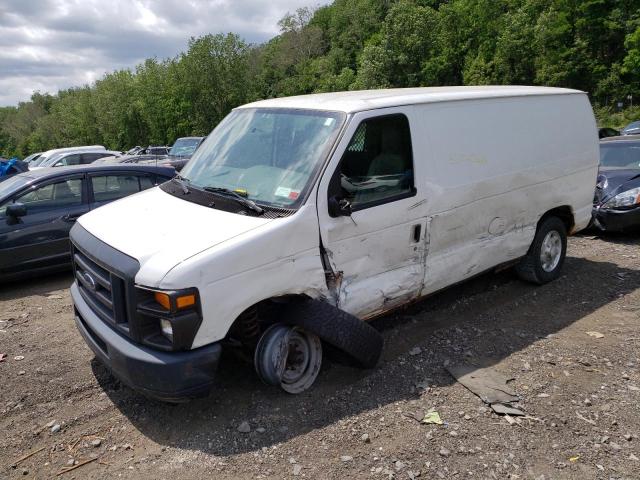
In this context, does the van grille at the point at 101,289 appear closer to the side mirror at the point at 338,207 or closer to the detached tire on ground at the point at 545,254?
the side mirror at the point at 338,207

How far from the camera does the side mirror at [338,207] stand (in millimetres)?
3666

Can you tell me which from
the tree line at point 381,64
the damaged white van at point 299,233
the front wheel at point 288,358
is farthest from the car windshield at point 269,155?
the tree line at point 381,64

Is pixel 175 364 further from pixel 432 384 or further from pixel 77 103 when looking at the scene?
pixel 77 103

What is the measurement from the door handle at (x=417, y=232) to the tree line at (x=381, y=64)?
3886 centimetres

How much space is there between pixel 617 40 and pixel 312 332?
164 feet

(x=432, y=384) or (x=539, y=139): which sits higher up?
(x=539, y=139)

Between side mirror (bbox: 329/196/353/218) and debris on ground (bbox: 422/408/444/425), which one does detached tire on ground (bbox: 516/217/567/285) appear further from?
side mirror (bbox: 329/196/353/218)

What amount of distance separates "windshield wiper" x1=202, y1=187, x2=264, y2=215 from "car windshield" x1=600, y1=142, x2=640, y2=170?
7411 millimetres

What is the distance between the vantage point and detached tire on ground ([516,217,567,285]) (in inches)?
225

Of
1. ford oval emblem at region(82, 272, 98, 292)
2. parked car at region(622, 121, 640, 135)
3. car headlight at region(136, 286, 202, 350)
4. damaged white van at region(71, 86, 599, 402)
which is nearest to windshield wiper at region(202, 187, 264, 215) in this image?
damaged white van at region(71, 86, 599, 402)

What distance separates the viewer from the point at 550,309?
210 inches

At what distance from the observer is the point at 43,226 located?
22.1 ft

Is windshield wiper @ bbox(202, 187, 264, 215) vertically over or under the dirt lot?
over

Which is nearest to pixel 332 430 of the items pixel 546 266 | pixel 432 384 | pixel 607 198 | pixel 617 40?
pixel 432 384
